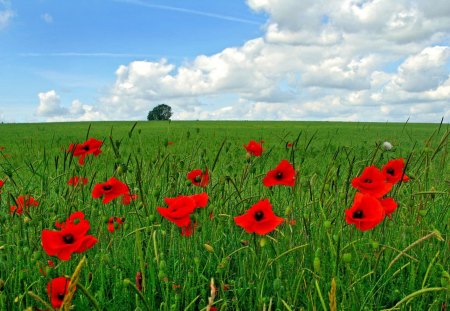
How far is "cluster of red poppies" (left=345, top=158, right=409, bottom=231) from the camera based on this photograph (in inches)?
61.4

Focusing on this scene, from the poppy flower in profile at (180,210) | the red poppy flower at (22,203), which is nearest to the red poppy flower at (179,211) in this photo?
the poppy flower in profile at (180,210)

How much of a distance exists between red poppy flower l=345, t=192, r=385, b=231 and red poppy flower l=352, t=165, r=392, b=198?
0.18m

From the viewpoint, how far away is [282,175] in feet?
7.33

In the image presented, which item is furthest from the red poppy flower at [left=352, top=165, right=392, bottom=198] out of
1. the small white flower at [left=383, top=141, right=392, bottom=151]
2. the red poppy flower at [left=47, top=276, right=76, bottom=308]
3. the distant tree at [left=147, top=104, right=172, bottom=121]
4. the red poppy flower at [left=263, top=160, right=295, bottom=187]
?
the distant tree at [left=147, top=104, right=172, bottom=121]

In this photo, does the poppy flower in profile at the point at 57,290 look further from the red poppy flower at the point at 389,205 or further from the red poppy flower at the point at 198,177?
the red poppy flower at the point at 389,205

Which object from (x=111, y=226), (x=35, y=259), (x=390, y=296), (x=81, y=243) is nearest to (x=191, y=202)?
(x=81, y=243)

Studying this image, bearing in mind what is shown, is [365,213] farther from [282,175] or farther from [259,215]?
[282,175]

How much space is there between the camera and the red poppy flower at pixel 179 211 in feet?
5.35

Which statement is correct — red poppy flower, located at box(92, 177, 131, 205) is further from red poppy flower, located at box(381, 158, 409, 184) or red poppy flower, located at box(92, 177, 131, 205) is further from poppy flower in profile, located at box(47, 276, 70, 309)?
red poppy flower, located at box(381, 158, 409, 184)

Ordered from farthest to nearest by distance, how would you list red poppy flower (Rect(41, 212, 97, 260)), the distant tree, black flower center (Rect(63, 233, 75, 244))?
1. the distant tree
2. black flower center (Rect(63, 233, 75, 244))
3. red poppy flower (Rect(41, 212, 97, 260))

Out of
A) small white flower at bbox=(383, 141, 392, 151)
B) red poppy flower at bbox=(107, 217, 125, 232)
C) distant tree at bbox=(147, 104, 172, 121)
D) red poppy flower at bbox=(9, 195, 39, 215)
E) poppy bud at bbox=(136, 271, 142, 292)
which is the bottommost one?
poppy bud at bbox=(136, 271, 142, 292)

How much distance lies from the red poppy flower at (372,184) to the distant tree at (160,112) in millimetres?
55284

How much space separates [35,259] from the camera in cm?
175

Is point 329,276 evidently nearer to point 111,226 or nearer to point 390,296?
point 390,296
